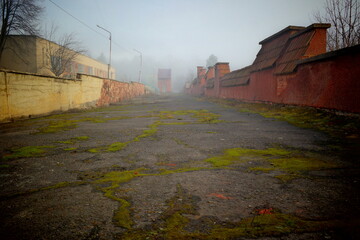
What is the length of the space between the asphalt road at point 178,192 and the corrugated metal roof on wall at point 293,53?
5958 mm

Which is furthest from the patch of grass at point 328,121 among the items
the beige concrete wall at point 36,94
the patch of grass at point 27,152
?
the beige concrete wall at point 36,94

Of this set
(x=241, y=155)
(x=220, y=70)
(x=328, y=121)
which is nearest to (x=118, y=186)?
(x=241, y=155)

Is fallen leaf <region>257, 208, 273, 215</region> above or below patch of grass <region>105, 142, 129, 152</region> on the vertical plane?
above

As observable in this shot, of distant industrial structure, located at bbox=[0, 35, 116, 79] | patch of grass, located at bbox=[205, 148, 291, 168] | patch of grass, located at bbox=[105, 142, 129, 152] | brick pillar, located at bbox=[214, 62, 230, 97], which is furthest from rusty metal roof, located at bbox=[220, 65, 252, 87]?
distant industrial structure, located at bbox=[0, 35, 116, 79]

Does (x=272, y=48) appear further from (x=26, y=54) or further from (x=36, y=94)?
(x=26, y=54)

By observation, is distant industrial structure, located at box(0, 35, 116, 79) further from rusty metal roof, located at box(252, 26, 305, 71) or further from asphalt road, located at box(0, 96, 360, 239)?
asphalt road, located at box(0, 96, 360, 239)

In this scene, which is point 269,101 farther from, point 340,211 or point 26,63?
point 26,63

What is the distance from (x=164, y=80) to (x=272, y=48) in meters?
63.4

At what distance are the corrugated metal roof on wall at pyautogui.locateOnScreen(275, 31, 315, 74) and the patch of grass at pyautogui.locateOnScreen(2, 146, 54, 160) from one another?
896cm

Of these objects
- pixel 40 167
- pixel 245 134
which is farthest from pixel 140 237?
pixel 245 134

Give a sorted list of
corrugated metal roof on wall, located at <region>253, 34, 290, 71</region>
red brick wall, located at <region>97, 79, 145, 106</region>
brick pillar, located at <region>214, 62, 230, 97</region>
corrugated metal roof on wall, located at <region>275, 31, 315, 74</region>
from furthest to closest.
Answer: brick pillar, located at <region>214, 62, 230, 97</region> < red brick wall, located at <region>97, 79, 145, 106</region> < corrugated metal roof on wall, located at <region>253, 34, 290, 71</region> < corrugated metal roof on wall, located at <region>275, 31, 315, 74</region>

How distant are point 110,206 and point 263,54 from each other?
500 inches

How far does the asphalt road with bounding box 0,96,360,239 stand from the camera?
4.71ft

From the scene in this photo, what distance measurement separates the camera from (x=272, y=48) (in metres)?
11.0
